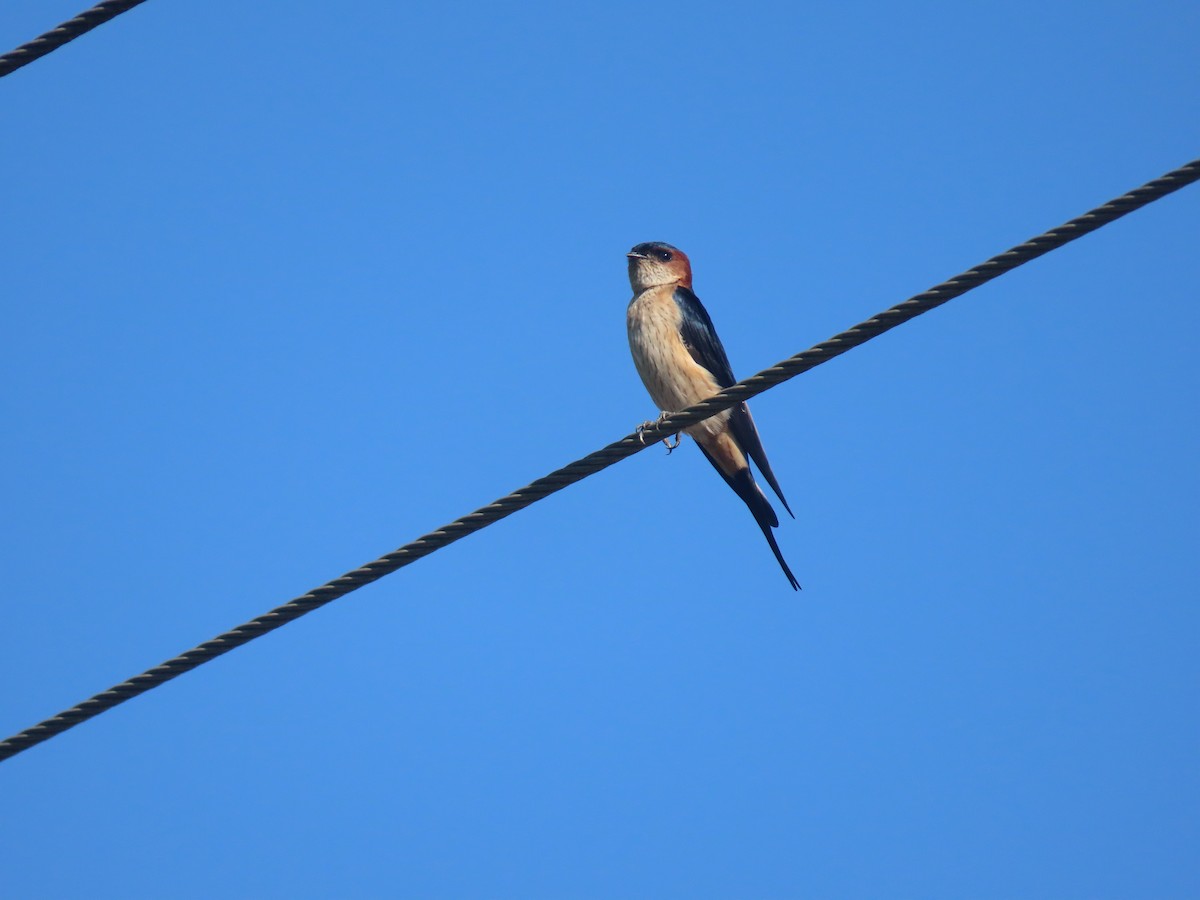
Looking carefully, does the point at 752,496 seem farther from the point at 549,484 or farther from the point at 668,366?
the point at 549,484

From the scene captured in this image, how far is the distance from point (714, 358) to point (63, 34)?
4.36 m

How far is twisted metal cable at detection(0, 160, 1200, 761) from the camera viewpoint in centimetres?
354

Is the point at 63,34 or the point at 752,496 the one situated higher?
the point at 63,34

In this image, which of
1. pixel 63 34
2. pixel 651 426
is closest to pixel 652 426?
pixel 651 426

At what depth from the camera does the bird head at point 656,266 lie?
27.4ft

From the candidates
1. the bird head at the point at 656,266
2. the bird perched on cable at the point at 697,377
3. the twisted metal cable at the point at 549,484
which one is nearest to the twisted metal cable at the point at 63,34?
the twisted metal cable at the point at 549,484

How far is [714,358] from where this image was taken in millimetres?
7598

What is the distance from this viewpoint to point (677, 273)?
842 centimetres

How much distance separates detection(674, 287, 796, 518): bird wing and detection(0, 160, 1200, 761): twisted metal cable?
2926 millimetres

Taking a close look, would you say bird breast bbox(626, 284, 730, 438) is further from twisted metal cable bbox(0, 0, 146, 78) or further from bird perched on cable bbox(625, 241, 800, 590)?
twisted metal cable bbox(0, 0, 146, 78)

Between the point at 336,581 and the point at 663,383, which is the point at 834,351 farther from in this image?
the point at 663,383

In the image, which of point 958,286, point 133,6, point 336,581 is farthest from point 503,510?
point 133,6

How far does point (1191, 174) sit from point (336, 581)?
276 centimetres

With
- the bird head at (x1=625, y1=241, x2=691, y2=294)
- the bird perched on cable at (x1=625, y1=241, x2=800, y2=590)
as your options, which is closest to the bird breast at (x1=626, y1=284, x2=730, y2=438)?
the bird perched on cable at (x1=625, y1=241, x2=800, y2=590)
